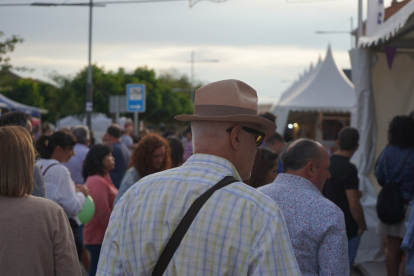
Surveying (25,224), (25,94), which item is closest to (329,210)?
(25,224)

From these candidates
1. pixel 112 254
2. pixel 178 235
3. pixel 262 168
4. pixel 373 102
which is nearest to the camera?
pixel 178 235

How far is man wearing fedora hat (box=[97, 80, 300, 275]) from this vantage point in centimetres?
150

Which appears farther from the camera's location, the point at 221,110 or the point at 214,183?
the point at 221,110

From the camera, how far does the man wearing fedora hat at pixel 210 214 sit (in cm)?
150

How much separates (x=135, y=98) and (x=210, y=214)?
12.0m

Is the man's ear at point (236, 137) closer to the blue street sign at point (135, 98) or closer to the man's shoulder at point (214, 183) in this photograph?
the man's shoulder at point (214, 183)

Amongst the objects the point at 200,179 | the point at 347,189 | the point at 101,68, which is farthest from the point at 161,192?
the point at 101,68

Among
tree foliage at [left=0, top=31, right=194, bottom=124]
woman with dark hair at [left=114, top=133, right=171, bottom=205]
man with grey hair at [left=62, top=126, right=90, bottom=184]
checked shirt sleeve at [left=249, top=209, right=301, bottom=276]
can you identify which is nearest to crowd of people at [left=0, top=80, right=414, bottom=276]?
checked shirt sleeve at [left=249, top=209, right=301, bottom=276]

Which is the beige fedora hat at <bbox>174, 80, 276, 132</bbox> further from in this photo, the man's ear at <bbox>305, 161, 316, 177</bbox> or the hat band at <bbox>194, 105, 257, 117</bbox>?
the man's ear at <bbox>305, 161, 316, 177</bbox>

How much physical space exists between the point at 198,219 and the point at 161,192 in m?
0.18

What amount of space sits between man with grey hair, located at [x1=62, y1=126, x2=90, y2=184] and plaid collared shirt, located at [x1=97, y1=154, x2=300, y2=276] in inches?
210

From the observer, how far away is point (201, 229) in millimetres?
1549

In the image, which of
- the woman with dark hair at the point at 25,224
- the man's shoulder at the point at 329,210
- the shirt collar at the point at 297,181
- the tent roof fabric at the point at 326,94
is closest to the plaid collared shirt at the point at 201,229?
the woman with dark hair at the point at 25,224

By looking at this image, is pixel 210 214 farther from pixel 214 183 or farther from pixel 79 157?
pixel 79 157
